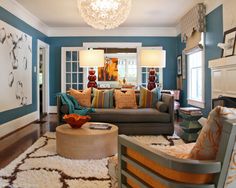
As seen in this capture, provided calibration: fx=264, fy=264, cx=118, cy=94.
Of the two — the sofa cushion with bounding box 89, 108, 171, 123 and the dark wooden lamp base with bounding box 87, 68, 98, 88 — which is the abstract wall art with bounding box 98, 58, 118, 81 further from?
the sofa cushion with bounding box 89, 108, 171, 123

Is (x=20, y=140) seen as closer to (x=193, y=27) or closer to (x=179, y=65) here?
(x=193, y=27)

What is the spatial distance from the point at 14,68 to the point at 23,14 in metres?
1.37

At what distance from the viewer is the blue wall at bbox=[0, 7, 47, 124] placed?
4.85 m

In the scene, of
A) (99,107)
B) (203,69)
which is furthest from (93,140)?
(203,69)

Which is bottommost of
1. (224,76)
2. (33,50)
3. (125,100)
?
(125,100)

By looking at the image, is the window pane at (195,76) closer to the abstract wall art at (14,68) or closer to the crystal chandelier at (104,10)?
the crystal chandelier at (104,10)

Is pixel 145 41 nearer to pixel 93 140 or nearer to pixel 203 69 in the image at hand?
pixel 203 69

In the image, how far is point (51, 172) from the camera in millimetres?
2764

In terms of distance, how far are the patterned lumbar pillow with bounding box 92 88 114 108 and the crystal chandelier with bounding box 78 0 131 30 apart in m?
1.34

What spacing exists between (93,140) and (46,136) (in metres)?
1.65

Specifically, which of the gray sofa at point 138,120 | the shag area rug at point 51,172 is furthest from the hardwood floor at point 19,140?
the gray sofa at point 138,120

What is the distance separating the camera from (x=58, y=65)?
816 cm

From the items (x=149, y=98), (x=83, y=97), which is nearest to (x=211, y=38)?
(x=149, y=98)

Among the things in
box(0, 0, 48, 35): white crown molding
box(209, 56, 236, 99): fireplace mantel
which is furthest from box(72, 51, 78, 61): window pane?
box(209, 56, 236, 99): fireplace mantel
